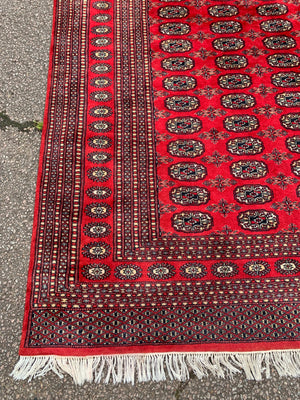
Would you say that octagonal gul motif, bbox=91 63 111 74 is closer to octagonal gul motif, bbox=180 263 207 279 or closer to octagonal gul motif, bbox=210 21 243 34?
octagonal gul motif, bbox=210 21 243 34

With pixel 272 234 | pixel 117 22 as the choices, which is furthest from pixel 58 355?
pixel 117 22

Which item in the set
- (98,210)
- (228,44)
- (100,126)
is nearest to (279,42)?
(228,44)

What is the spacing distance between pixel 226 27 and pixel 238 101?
430mm

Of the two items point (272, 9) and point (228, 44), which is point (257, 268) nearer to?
point (228, 44)

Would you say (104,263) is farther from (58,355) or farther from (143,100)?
(143,100)

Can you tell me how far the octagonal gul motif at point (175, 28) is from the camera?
2.14 meters

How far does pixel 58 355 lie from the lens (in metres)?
1.42

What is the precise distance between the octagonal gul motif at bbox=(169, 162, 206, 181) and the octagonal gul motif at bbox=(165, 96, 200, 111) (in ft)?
0.84

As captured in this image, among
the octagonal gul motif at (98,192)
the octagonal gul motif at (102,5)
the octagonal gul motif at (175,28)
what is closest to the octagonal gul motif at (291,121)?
the octagonal gul motif at (175,28)

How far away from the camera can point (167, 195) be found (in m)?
1.71

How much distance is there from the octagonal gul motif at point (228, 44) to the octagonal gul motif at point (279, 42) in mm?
106

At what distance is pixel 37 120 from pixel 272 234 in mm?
937

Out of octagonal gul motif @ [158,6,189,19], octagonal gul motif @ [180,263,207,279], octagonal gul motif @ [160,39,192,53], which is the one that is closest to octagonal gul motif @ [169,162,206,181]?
octagonal gul motif @ [180,263,207,279]

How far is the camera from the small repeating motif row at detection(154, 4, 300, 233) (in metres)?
1.66
